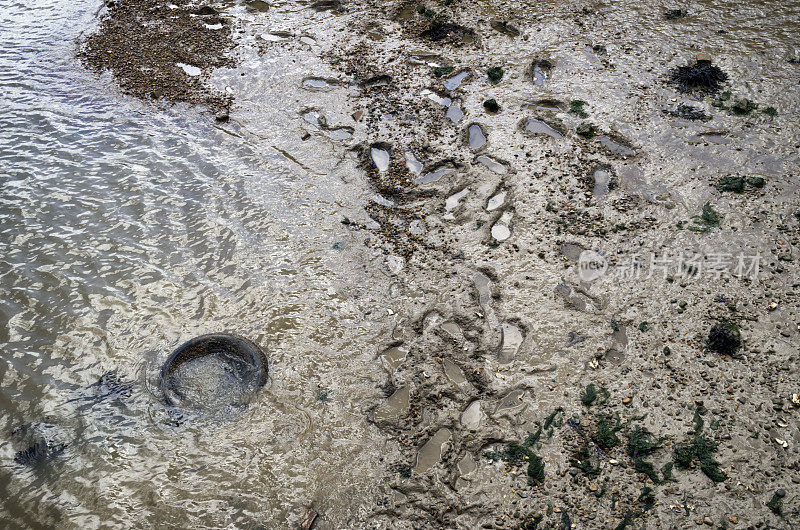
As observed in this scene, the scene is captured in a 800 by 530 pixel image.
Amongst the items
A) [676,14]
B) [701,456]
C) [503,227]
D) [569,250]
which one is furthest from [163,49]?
[701,456]

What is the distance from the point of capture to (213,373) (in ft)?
15.2

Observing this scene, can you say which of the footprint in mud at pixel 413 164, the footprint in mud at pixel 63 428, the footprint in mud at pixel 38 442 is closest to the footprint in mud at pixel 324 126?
the footprint in mud at pixel 413 164

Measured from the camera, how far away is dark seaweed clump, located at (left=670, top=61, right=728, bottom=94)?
704cm

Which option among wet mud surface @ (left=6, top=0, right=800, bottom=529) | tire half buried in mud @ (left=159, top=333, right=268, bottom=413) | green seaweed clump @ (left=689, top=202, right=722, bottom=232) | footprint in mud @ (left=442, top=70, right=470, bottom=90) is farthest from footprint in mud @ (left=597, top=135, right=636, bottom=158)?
tire half buried in mud @ (left=159, top=333, right=268, bottom=413)

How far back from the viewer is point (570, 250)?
5387 millimetres

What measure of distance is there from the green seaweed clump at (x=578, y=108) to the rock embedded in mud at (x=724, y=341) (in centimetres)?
332

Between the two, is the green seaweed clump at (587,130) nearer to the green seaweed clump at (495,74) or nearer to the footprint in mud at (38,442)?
the green seaweed clump at (495,74)

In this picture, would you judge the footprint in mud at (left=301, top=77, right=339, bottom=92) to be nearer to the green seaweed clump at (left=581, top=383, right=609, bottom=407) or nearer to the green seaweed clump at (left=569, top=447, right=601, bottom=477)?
the green seaweed clump at (left=581, top=383, right=609, bottom=407)

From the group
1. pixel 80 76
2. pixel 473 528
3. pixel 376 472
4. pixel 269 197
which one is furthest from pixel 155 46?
pixel 473 528

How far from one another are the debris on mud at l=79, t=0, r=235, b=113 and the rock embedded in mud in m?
6.23

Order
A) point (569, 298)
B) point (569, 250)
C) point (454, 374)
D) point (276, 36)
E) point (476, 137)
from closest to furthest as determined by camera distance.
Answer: point (454, 374) → point (569, 298) → point (569, 250) → point (476, 137) → point (276, 36)

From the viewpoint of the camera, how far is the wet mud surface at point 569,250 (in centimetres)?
383

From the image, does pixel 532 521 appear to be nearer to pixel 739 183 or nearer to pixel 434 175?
pixel 434 175

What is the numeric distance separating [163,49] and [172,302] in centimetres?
528
